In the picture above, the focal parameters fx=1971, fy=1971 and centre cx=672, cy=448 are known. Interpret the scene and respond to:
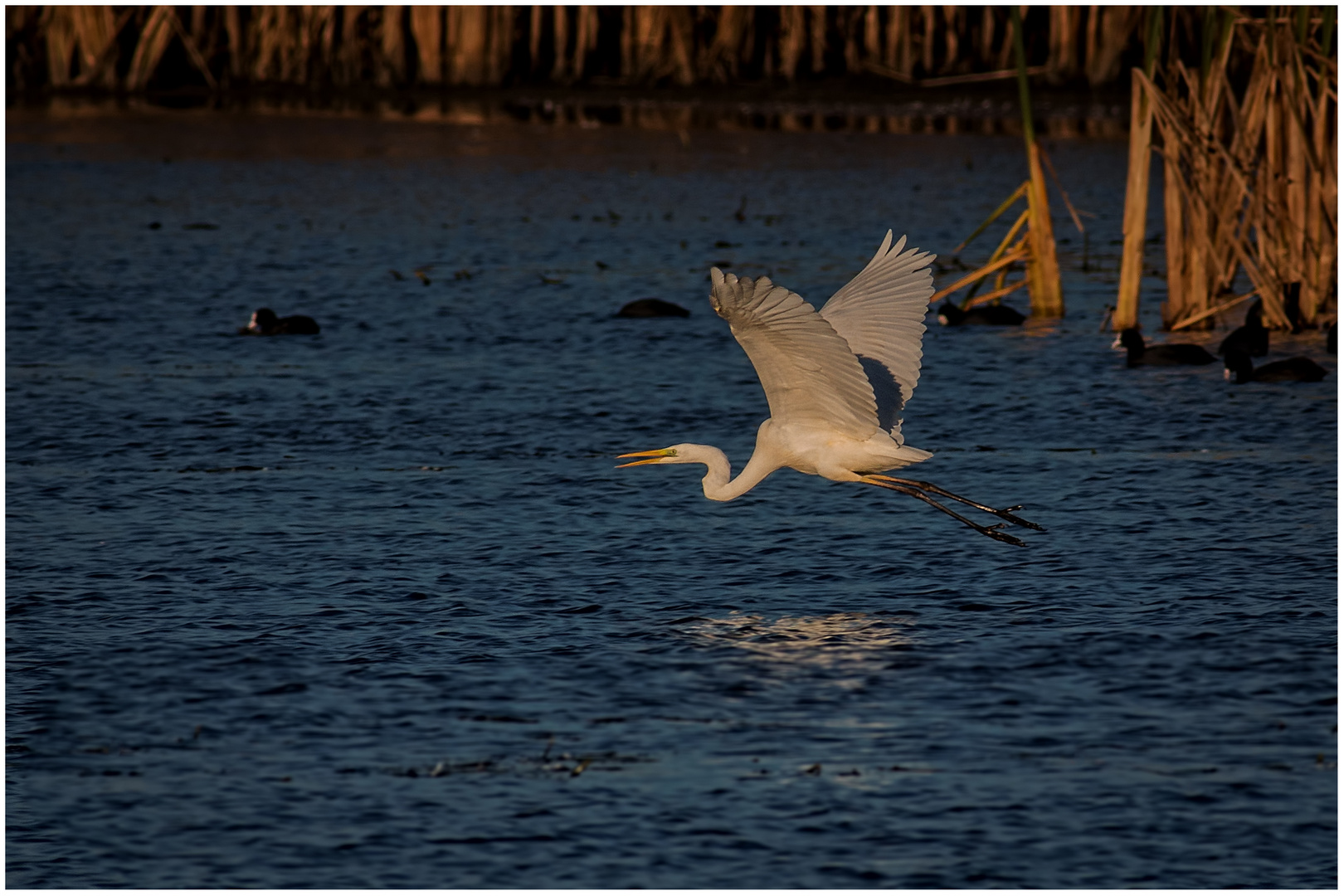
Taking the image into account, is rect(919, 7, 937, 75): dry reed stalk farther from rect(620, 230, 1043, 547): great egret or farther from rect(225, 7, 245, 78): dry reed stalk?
rect(620, 230, 1043, 547): great egret

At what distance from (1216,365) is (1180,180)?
150 centimetres

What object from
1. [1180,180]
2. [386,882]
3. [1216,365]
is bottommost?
[386,882]

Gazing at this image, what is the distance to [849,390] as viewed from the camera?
884 cm

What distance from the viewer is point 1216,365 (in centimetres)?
1496

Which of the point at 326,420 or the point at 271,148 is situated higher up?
the point at 271,148

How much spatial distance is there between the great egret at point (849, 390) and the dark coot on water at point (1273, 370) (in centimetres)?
452

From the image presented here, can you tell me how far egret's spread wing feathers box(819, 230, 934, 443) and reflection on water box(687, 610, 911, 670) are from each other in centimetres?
131

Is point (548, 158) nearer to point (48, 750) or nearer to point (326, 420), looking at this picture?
point (326, 420)

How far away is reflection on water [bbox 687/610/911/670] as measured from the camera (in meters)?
8.20

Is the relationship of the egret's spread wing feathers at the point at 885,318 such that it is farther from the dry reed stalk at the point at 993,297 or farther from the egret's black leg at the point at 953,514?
the dry reed stalk at the point at 993,297

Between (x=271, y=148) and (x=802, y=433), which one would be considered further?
(x=271, y=148)

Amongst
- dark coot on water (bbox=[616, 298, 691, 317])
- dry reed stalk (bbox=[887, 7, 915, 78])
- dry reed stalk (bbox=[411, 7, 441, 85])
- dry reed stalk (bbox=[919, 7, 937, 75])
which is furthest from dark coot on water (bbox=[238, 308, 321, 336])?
dry reed stalk (bbox=[887, 7, 915, 78])

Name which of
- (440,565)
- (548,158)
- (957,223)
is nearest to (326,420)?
(440,565)

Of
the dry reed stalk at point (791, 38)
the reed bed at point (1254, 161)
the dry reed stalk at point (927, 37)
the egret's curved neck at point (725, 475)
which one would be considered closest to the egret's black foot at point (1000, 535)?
the egret's curved neck at point (725, 475)
